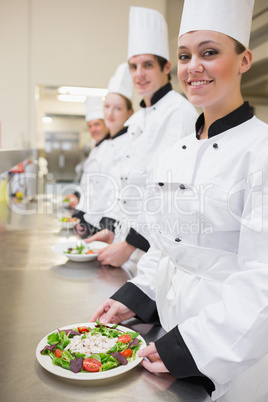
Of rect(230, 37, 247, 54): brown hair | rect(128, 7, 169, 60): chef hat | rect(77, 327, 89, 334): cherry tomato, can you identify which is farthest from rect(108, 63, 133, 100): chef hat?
rect(77, 327, 89, 334): cherry tomato

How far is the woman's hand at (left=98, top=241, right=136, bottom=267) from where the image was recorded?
1.59 m

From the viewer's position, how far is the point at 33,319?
42.3 inches

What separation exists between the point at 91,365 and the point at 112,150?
2.15 meters

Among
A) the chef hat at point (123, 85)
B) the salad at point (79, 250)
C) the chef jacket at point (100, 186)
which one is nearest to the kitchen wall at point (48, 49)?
the chef jacket at point (100, 186)

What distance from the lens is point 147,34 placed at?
5.59 ft

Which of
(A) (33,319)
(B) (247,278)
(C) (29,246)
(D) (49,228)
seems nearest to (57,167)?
(D) (49,228)

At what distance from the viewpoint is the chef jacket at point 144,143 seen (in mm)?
1554

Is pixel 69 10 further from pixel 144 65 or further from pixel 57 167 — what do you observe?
pixel 144 65

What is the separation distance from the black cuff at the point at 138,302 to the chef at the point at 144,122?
455mm

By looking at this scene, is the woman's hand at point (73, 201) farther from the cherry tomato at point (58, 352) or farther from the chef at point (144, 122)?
the cherry tomato at point (58, 352)

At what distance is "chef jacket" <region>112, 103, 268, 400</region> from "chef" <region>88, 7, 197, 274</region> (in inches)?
20.2

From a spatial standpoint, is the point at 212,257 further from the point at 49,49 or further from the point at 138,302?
the point at 49,49

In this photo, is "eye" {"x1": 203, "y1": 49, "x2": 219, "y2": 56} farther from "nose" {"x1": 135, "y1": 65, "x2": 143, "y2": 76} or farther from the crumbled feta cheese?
"nose" {"x1": 135, "y1": 65, "x2": 143, "y2": 76}

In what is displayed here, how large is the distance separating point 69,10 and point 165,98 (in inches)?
160
